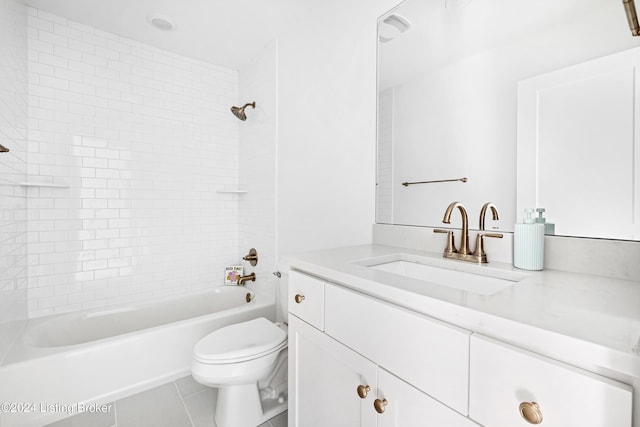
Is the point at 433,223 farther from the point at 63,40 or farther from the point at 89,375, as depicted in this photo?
the point at 63,40

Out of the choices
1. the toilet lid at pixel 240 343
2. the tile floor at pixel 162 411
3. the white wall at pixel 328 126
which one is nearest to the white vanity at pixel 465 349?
the toilet lid at pixel 240 343

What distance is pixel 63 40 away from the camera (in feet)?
6.62

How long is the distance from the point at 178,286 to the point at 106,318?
0.56 metres

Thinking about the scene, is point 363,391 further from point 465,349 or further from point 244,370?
point 244,370

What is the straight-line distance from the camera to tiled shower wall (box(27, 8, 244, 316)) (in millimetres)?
1966

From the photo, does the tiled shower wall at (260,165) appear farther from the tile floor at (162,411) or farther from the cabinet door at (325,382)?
the cabinet door at (325,382)

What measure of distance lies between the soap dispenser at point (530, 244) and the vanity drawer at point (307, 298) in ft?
2.13

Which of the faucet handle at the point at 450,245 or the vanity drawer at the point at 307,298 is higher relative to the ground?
the faucet handle at the point at 450,245

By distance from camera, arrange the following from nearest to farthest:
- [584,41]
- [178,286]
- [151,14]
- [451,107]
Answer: [584,41]
[451,107]
[151,14]
[178,286]

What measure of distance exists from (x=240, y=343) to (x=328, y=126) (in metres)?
1.33

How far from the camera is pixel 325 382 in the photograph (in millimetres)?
963

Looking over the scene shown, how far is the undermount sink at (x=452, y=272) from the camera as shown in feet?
2.89

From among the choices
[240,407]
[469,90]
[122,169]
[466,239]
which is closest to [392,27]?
[469,90]

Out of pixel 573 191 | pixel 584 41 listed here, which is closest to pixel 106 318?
pixel 573 191
